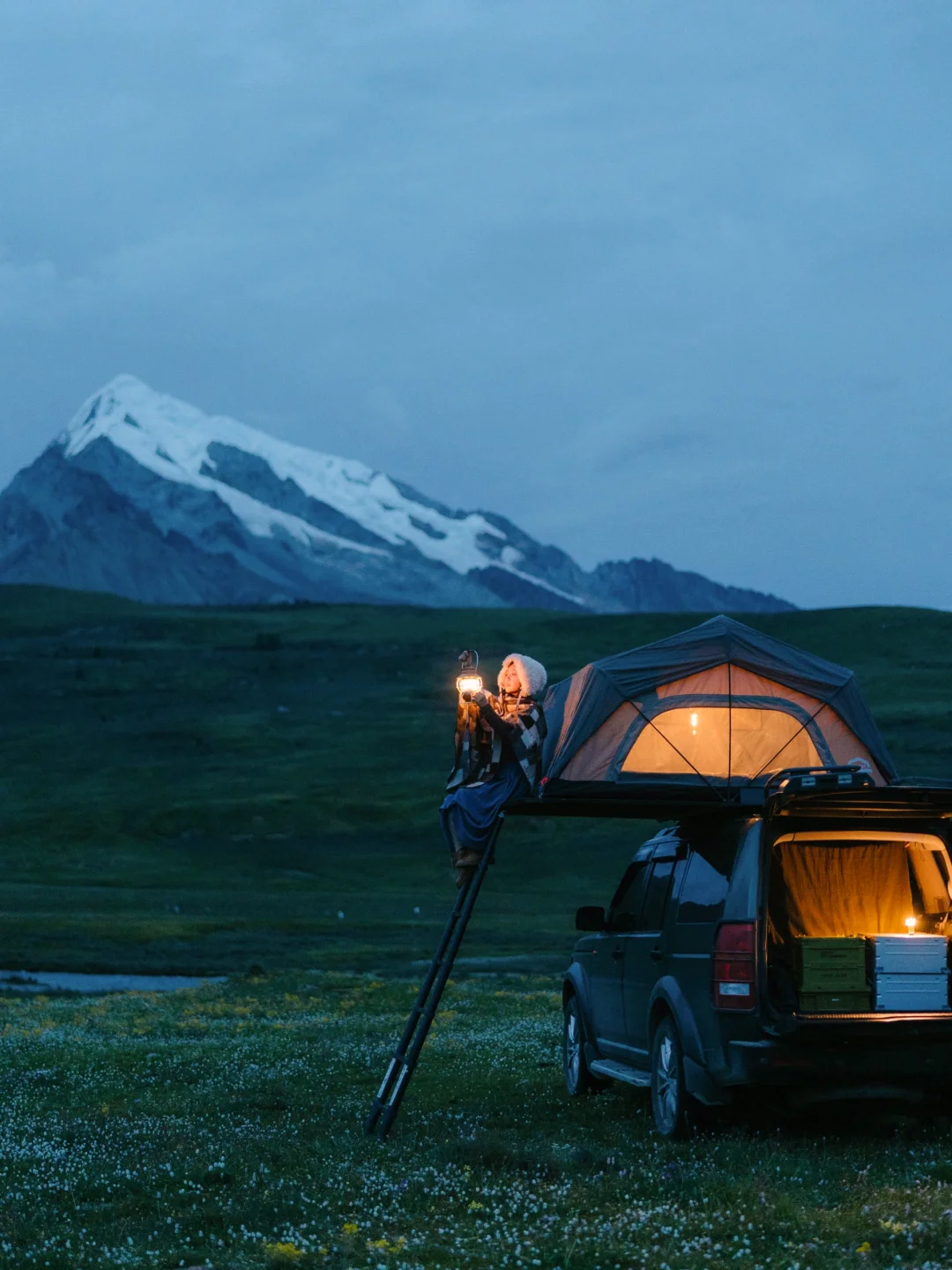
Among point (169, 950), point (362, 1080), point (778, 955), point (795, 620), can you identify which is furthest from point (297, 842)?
point (795, 620)

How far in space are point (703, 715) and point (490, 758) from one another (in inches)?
74.3

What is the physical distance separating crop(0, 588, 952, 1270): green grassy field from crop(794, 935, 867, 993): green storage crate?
1130 mm

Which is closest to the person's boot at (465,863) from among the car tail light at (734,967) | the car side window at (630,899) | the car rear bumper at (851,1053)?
the car side window at (630,899)

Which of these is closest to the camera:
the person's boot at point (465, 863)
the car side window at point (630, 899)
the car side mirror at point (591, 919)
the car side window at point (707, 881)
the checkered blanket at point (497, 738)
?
the car side window at point (707, 881)

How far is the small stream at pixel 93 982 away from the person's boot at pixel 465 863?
877 inches

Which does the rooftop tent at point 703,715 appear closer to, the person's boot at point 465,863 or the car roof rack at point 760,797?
the car roof rack at point 760,797

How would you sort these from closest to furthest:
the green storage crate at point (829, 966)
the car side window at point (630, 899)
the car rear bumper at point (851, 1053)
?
the car rear bumper at point (851, 1053) < the green storage crate at point (829, 966) < the car side window at point (630, 899)

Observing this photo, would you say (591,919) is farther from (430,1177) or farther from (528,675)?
(430,1177)

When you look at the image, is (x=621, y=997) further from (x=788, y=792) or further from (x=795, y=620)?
(x=795, y=620)

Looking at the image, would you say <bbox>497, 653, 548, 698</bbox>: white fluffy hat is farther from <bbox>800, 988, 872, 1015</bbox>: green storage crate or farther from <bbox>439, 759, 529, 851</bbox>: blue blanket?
<bbox>800, 988, 872, 1015</bbox>: green storage crate

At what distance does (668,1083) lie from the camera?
12305 mm

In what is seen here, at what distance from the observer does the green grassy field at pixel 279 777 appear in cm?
5278

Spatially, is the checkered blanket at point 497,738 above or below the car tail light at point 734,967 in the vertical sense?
above

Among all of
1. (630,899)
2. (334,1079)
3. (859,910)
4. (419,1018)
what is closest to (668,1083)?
(859,910)
